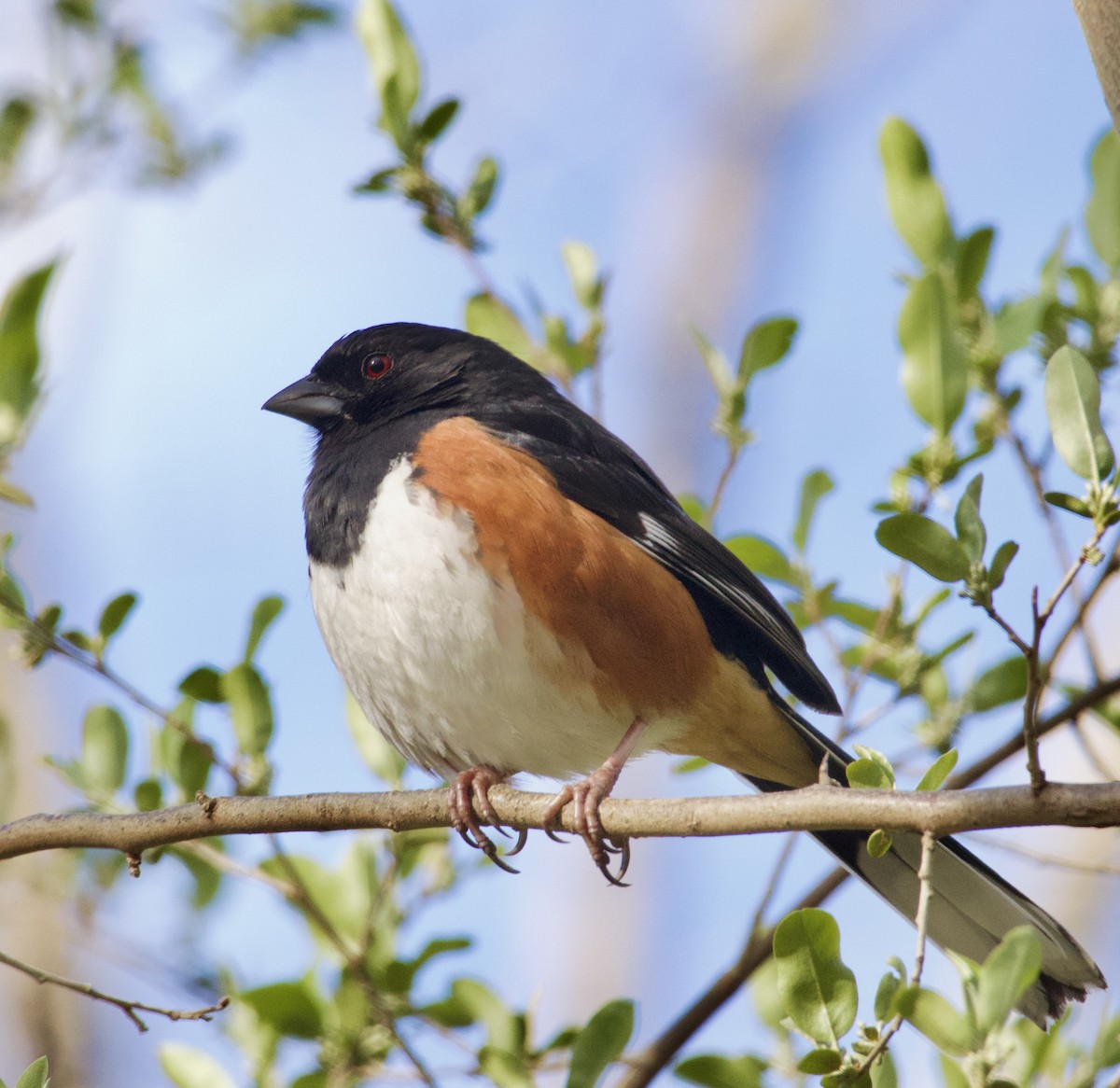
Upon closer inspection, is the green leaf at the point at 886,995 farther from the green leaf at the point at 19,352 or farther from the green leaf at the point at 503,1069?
the green leaf at the point at 19,352

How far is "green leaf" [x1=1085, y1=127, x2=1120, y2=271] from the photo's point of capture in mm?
2818

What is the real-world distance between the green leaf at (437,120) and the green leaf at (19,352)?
0.88 m

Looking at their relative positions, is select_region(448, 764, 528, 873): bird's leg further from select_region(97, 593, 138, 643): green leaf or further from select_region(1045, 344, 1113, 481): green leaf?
select_region(1045, 344, 1113, 481): green leaf

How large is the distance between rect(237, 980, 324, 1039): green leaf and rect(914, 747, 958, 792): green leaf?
4.48 feet

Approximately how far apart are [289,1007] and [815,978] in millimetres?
1264

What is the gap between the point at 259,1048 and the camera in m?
2.72

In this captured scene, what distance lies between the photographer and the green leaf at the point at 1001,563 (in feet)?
6.35

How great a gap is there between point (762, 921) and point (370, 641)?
3.09ft

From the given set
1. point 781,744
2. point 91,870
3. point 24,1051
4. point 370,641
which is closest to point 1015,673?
point 781,744

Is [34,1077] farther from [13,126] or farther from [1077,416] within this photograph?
[13,126]

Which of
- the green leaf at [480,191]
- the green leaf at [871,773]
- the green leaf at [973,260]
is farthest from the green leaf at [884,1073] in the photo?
the green leaf at [480,191]

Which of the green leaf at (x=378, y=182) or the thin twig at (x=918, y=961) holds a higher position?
the green leaf at (x=378, y=182)

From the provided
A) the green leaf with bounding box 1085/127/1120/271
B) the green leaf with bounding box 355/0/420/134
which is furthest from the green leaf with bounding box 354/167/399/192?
the green leaf with bounding box 1085/127/1120/271

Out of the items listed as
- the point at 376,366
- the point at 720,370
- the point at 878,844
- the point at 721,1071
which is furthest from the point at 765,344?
the point at 721,1071
